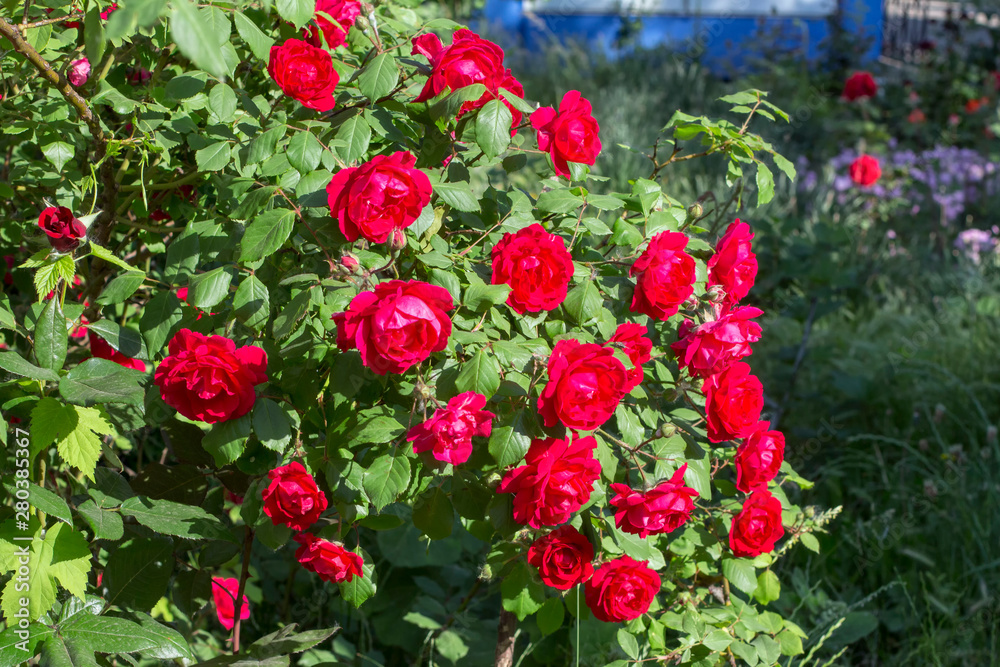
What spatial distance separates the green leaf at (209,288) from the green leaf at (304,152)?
0.67 ft

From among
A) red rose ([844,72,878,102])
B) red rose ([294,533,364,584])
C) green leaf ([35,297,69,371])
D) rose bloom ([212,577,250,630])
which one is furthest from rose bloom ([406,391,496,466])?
red rose ([844,72,878,102])

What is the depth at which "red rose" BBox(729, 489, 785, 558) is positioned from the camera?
4.72 ft

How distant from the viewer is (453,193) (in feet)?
4.05

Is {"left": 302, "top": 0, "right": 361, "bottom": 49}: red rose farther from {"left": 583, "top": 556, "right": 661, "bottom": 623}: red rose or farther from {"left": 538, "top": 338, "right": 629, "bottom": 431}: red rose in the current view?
{"left": 583, "top": 556, "right": 661, "bottom": 623}: red rose

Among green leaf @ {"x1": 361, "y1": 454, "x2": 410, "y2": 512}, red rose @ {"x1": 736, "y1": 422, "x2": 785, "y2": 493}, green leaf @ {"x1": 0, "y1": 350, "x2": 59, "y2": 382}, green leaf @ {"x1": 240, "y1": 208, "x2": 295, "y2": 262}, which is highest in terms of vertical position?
green leaf @ {"x1": 240, "y1": 208, "x2": 295, "y2": 262}

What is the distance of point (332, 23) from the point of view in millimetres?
1390

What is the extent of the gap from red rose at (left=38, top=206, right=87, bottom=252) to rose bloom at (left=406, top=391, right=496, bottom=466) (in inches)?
23.8

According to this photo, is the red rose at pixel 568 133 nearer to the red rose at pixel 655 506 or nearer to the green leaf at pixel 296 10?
the green leaf at pixel 296 10

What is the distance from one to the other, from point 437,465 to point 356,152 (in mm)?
485

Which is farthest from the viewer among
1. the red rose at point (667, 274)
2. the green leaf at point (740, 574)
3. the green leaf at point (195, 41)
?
the green leaf at point (740, 574)

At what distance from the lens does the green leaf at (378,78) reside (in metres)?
1.23

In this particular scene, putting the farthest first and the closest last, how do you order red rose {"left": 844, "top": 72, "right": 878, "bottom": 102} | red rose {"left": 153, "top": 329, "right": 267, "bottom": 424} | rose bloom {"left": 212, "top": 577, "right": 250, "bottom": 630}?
red rose {"left": 844, "top": 72, "right": 878, "bottom": 102} < rose bloom {"left": 212, "top": 577, "right": 250, "bottom": 630} < red rose {"left": 153, "top": 329, "right": 267, "bottom": 424}

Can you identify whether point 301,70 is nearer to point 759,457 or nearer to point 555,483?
point 555,483

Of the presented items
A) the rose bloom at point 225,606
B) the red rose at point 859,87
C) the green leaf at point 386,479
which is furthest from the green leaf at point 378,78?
the red rose at point 859,87
